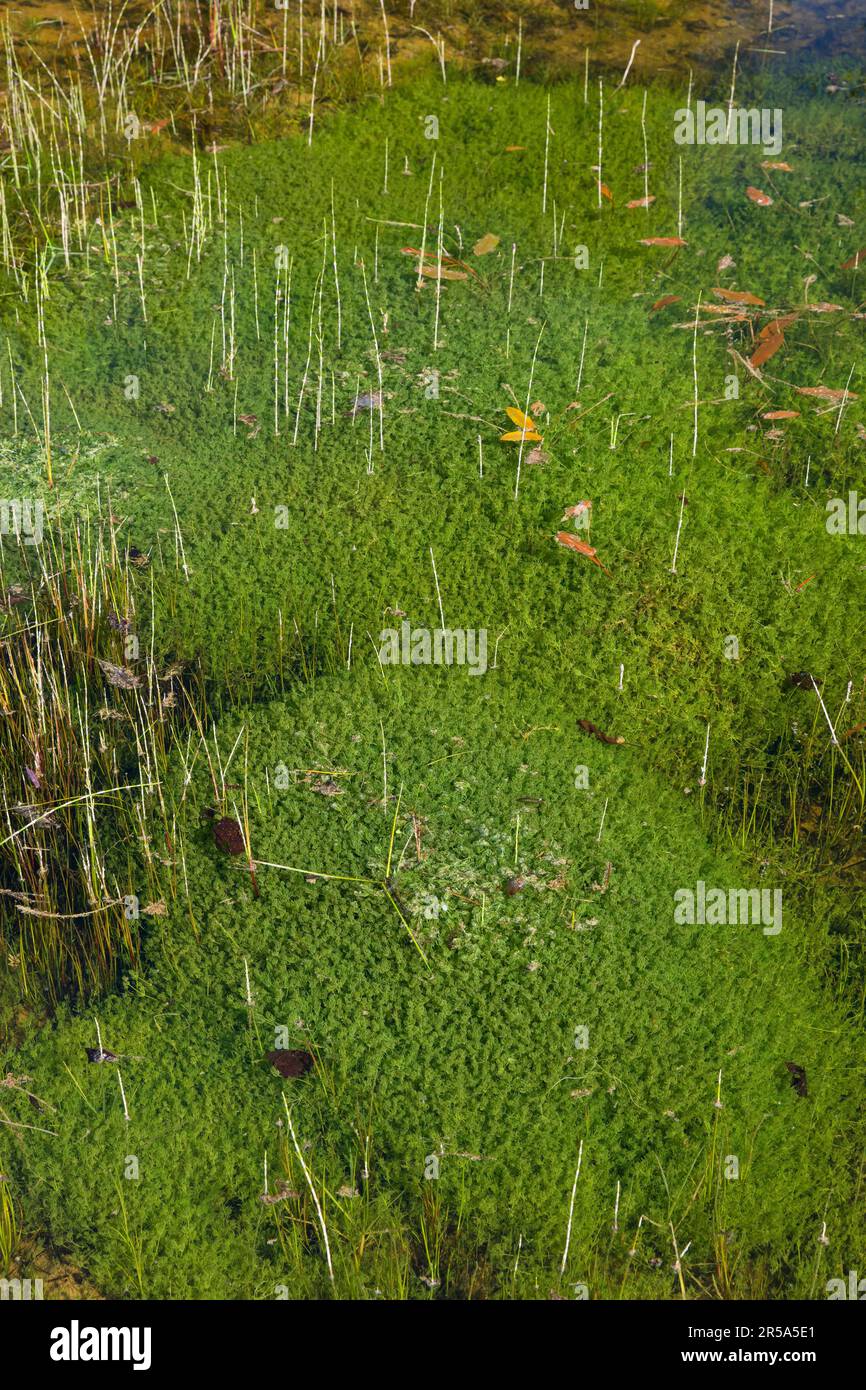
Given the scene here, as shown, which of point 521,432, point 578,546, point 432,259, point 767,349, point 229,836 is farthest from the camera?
point 432,259

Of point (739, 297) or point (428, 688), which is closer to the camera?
point (428, 688)

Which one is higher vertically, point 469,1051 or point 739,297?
point 739,297

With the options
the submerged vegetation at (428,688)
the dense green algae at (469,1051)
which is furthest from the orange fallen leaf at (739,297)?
the dense green algae at (469,1051)

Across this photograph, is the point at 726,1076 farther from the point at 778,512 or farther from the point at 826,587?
the point at 778,512

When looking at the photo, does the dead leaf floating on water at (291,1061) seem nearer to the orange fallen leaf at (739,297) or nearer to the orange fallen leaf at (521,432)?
the orange fallen leaf at (521,432)

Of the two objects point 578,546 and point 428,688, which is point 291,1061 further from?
point 578,546

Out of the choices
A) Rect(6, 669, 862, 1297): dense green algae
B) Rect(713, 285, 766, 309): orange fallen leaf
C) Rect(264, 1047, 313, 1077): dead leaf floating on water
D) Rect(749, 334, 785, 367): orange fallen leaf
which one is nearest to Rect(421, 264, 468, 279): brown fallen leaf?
Rect(713, 285, 766, 309): orange fallen leaf

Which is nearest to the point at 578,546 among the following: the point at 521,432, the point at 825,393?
the point at 521,432
